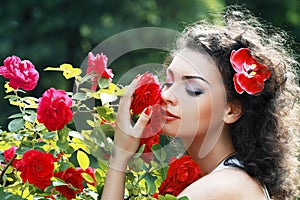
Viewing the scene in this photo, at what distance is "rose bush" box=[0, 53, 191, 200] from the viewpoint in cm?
207

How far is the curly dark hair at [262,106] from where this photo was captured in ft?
7.17

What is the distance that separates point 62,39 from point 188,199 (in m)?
5.09

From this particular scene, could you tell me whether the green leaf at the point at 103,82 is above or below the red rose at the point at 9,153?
above

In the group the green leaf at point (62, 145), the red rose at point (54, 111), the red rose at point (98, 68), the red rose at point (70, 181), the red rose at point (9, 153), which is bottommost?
the red rose at point (70, 181)

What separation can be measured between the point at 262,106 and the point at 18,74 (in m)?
0.64

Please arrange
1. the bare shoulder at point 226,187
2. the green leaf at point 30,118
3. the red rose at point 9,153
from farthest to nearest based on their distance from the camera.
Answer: the red rose at point 9,153 → the green leaf at point 30,118 → the bare shoulder at point 226,187

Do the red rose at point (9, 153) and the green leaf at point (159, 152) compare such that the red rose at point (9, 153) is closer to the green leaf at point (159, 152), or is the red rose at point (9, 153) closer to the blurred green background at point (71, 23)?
the green leaf at point (159, 152)

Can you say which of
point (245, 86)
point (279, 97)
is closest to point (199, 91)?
point (245, 86)

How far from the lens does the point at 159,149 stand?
2.12m

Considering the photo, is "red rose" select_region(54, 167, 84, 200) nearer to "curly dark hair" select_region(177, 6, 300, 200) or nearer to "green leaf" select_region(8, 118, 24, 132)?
"green leaf" select_region(8, 118, 24, 132)

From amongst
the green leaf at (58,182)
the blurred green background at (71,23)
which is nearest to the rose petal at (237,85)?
the green leaf at (58,182)

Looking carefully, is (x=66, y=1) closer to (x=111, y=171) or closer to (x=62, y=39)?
(x=62, y=39)

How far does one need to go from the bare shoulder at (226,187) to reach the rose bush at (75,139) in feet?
0.41

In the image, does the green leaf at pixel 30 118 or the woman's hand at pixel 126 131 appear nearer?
the woman's hand at pixel 126 131
